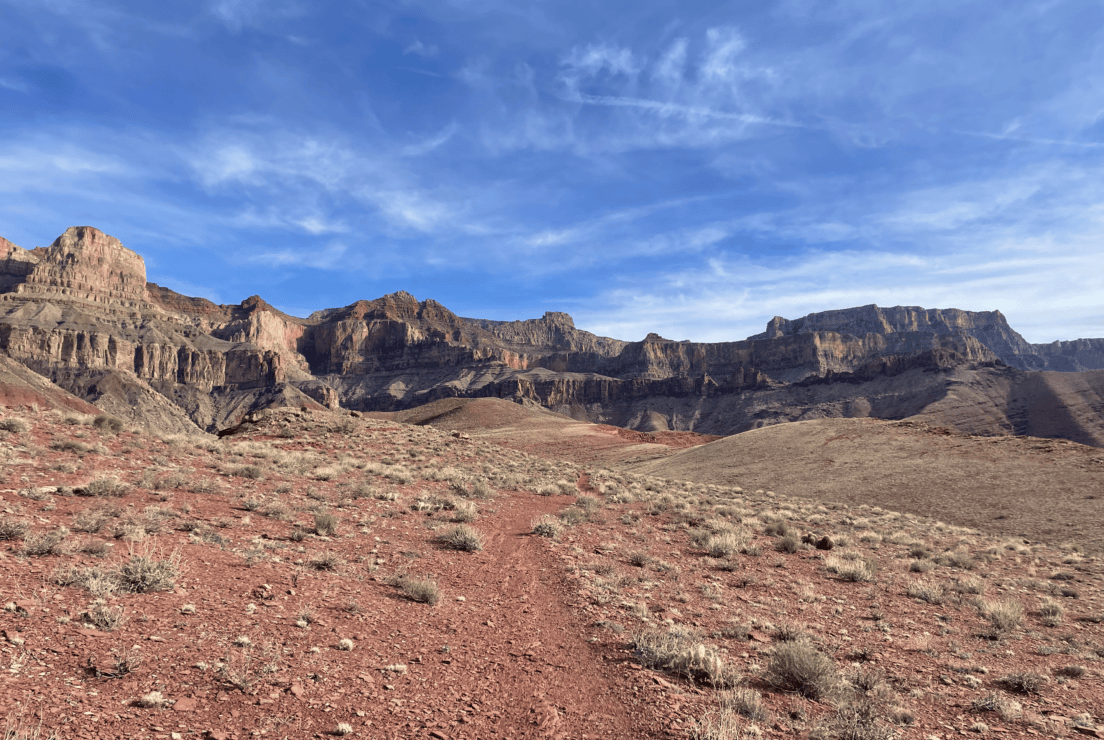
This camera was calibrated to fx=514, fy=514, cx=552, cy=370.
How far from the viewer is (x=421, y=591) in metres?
7.82

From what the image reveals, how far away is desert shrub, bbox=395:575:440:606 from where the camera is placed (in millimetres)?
7789

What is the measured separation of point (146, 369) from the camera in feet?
439

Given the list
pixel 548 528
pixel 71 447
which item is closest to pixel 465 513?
pixel 548 528

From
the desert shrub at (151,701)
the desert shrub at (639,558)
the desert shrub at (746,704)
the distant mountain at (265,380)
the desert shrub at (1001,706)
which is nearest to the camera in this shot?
the desert shrub at (151,701)

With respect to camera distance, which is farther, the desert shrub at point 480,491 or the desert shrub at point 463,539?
the desert shrub at point 480,491

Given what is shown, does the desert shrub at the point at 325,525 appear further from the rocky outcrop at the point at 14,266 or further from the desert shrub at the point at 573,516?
the rocky outcrop at the point at 14,266

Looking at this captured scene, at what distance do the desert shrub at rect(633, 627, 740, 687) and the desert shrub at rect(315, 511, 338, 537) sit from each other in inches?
266

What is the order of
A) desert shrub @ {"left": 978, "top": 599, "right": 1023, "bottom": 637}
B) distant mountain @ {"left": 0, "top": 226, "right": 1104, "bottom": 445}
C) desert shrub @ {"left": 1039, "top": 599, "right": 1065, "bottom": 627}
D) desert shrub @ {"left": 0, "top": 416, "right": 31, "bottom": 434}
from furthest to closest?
distant mountain @ {"left": 0, "top": 226, "right": 1104, "bottom": 445} → desert shrub @ {"left": 0, "top": 416, "right": 31, "bottom": 434} → desert shrub @ {"left": 1039, "top": 599, "right": 1065, "bottom": 627} → desert shrub @ {"left": 978, "top": 599, "right": 1023, "bottom": 637}

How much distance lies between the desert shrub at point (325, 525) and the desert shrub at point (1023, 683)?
36.5 ft

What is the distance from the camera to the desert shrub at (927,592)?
10586 mm

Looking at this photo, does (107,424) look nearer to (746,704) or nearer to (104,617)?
(104,617)

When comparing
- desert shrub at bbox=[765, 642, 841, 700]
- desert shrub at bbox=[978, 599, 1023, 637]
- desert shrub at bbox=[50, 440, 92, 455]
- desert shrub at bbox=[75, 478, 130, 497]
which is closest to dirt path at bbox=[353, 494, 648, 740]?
desert shrub at bbox=[765, 642, 841, 700]

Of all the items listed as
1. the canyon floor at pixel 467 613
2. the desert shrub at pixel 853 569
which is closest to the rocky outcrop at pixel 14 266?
the canyon floor at pixel 467 613

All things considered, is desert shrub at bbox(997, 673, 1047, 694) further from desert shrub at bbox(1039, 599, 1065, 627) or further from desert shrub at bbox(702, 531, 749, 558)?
desert shrub at bbox(702, 531, 749, 558)
